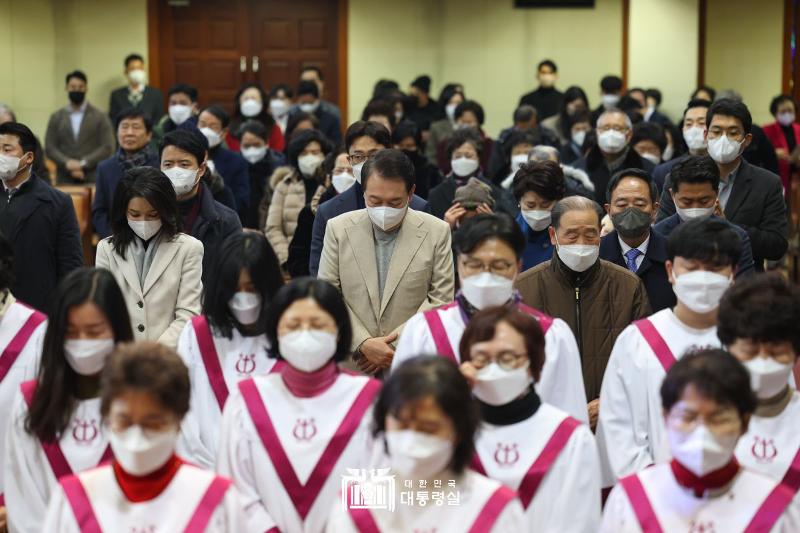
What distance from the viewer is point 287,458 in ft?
13.4

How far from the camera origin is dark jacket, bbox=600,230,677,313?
231 inches

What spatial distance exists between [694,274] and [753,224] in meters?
2.41

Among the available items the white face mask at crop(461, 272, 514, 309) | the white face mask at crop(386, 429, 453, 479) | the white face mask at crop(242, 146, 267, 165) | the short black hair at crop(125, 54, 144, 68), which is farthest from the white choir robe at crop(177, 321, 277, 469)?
the short black hair at crop(125, 54, 144, 68)

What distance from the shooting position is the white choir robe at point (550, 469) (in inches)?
155

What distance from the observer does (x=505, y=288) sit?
468 centimetres

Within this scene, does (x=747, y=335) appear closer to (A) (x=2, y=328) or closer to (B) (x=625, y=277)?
(B) (x=625, y=277)

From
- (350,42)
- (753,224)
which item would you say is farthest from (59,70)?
(753,224)

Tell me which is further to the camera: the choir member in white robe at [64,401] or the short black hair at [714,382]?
the choir member in white robe at [64,401]

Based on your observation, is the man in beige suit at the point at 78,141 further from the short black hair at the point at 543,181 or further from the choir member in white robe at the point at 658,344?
the choir member in white robe at the point at 658,344

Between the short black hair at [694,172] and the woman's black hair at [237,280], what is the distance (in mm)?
2283

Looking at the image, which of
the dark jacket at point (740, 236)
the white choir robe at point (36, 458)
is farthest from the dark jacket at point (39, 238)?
the dark jacket at point (740, 236)

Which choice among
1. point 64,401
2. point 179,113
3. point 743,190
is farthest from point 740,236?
point 179,113

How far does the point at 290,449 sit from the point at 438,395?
78cm

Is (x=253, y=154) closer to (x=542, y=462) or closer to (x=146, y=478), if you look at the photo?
(x=542, y=462)
